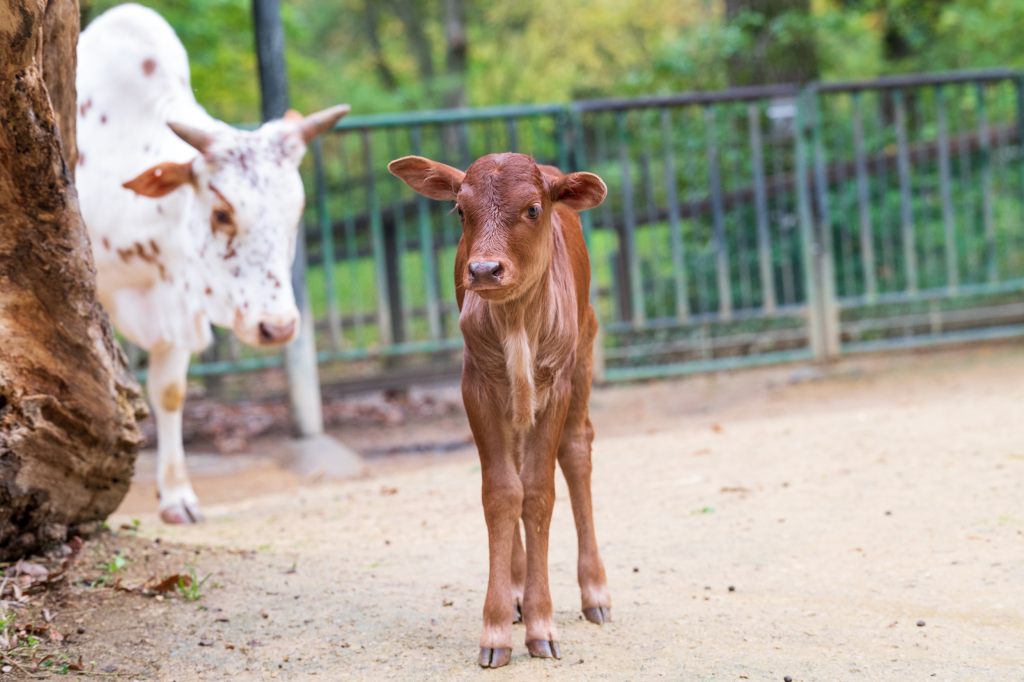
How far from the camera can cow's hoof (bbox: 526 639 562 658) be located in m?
3.62

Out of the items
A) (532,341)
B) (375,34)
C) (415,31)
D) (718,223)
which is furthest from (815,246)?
(375,34)

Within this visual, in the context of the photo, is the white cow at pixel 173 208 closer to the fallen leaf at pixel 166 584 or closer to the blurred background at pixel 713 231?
the fallen leaf at pixel 166 584

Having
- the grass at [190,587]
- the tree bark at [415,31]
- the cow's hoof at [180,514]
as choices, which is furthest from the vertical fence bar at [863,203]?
the tree bark at [415,31]

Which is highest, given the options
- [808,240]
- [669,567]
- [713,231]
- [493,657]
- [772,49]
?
[772,49]

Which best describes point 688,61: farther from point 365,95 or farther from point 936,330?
point 365,95

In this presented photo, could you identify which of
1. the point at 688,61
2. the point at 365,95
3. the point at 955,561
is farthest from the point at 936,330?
A: the point at 365,95

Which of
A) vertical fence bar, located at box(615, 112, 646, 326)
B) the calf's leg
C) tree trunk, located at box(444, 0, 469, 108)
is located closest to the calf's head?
the calf's leg

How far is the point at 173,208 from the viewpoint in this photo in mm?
6102

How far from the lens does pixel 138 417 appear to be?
4.85 metres

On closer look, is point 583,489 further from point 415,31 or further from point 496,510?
point 415,31

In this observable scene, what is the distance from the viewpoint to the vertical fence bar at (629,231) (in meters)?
10.0

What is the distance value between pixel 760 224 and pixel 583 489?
642 cm

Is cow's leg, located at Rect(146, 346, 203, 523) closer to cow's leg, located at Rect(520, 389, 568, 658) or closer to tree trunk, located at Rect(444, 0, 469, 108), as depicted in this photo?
cow's leg, located at Rect(520, 389, 568, 658)

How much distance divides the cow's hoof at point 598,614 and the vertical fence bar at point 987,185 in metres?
7.41
